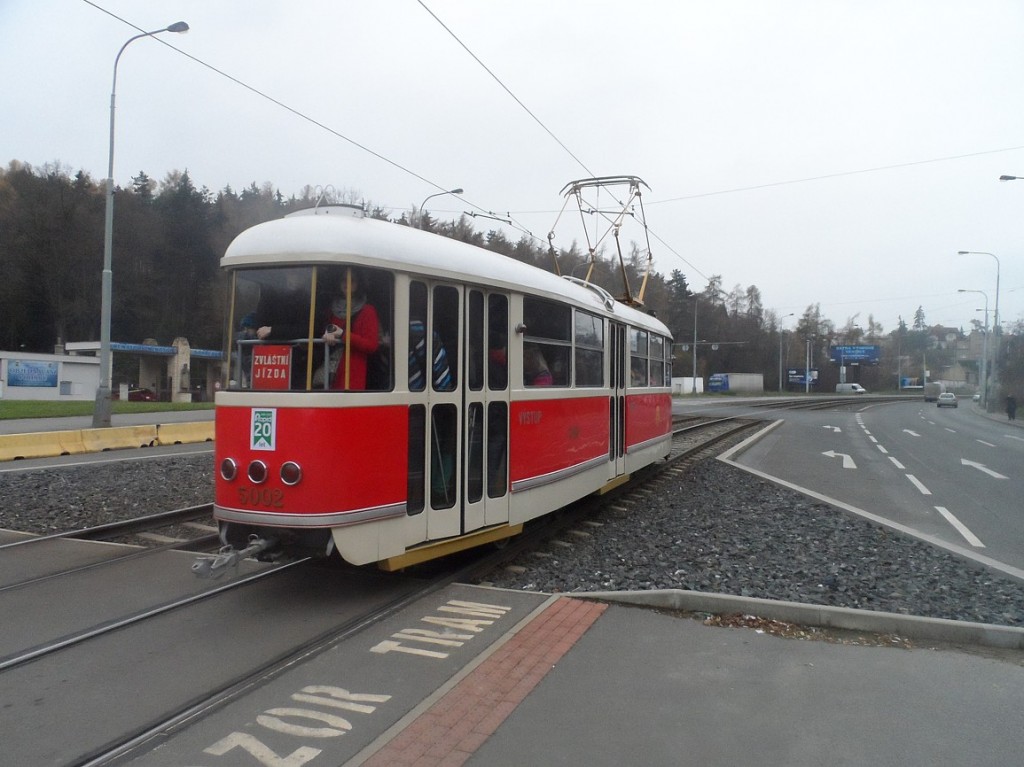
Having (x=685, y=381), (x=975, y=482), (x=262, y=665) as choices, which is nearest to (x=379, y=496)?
(x=262, y=665)

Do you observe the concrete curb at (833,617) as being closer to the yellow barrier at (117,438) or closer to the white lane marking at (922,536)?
the white lane marking at (922,536)

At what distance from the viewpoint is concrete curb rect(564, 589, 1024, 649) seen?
552cm

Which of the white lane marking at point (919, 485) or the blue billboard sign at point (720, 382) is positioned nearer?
the white lane marking at point (919, 485)

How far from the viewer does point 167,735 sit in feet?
12.9

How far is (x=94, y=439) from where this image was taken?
679 inches

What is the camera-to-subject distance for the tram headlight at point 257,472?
5.64 meters

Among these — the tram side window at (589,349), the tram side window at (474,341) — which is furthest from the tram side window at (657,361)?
the tram side window at (474,341)

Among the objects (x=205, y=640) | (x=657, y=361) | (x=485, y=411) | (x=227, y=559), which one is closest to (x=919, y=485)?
(x=657, y=361)

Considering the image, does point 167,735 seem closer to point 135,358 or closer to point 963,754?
point 963,754

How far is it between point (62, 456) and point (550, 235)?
1146 centimetres

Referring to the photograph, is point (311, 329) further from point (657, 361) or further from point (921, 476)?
point (921, 476)

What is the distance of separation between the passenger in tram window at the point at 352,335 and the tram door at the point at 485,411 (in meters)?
1.08

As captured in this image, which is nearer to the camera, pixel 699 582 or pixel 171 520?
pixel 699 582

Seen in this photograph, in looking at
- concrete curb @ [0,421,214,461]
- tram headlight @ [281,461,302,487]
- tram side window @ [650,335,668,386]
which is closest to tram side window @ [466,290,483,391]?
tram headlight @ [281,461,302,487]
